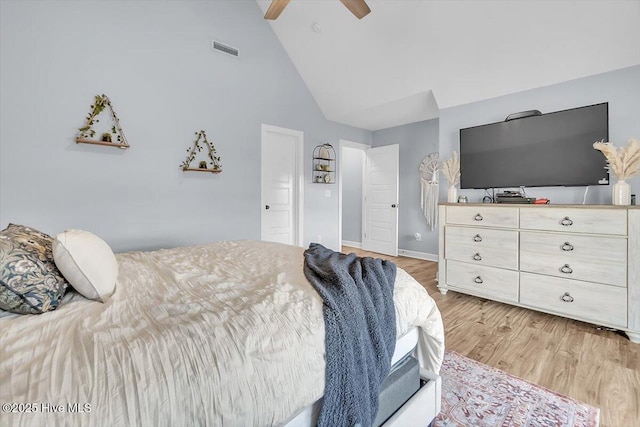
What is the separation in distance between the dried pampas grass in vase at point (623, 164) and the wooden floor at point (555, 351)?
1.09m

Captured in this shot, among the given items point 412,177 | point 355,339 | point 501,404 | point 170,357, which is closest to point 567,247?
point 501,404

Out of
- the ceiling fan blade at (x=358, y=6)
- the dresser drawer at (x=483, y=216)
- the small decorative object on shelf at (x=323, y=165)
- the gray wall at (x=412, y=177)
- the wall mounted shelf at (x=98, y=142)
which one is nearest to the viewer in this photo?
the ceiling fan blade at (x=358, y=6)

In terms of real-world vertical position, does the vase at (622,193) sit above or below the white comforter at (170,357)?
above

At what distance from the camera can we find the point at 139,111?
9.50ft

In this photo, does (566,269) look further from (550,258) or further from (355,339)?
(355,339)

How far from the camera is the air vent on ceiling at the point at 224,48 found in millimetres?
3407

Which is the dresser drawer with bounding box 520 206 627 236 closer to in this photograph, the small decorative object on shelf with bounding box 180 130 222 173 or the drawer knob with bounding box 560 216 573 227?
the drawer knob with bounding box 560 216 573 227

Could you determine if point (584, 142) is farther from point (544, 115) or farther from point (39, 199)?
point (39, 199)

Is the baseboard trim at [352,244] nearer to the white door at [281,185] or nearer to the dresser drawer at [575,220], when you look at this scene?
the white door at [281,185]

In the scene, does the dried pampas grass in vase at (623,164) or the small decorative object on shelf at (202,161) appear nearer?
the dried pampas grass in vase at (623,164)

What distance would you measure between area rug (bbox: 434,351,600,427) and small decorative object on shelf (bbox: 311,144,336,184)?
335 cm

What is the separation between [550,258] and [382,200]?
10.3ft

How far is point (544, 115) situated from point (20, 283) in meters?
3.81

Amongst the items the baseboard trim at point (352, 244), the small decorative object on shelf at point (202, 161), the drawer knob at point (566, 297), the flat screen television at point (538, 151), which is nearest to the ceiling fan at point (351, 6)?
the small decorative object on shelf at point (202, 161)
